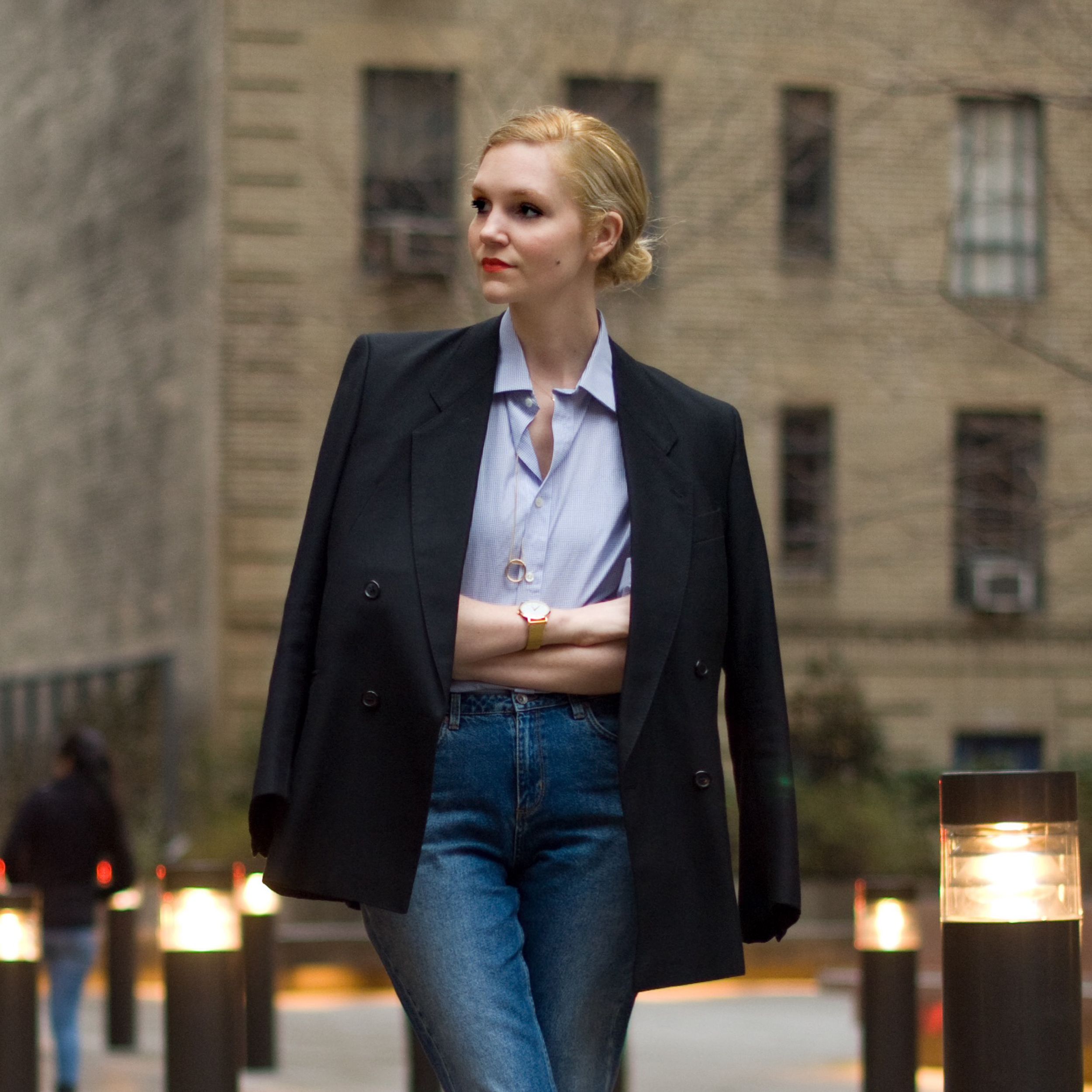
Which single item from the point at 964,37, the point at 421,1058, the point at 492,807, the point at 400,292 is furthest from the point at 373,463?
the point at 964,37

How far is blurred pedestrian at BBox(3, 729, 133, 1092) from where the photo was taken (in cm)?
1148

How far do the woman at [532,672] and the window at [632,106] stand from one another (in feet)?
60.1

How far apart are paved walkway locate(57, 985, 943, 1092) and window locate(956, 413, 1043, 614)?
6.23 metres

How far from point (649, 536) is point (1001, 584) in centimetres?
2014

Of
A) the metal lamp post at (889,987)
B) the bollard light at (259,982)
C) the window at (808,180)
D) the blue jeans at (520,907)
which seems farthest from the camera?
the window at (808,180)

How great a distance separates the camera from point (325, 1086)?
1070 cm

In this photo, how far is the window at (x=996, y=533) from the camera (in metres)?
21.6

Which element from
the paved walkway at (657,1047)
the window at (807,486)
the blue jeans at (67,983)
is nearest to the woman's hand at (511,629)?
the paved walkway at (657,1047)

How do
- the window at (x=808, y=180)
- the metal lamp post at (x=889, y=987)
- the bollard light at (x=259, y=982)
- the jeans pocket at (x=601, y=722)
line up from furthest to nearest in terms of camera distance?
the window at (x=808, y=180) → the bollard light at (x=259, y=982) → the metal lamp post at (x=889, y=987) → the jeans pocket at (x=601, y=722)

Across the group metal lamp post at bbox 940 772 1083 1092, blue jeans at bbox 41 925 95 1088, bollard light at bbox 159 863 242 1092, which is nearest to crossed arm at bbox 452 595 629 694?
metal lamp post at bbox 940 772 1083 1092

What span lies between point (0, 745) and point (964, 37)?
12499mm

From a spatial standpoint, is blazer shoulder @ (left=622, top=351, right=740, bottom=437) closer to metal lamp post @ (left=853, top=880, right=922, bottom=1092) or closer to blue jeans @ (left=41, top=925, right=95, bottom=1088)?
metal lamp post @ (left=853, top=880, right=922, bottom=1092)

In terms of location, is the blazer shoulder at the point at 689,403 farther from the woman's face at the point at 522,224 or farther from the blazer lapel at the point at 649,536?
the woman's face at the point at 522,224

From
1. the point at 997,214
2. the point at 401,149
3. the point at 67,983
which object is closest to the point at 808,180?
the point at 997,214
